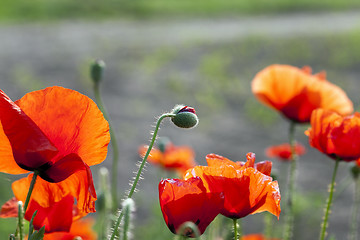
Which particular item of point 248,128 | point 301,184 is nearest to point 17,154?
point 301,184

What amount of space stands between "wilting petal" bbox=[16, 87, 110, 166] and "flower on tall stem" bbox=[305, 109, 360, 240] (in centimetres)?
35

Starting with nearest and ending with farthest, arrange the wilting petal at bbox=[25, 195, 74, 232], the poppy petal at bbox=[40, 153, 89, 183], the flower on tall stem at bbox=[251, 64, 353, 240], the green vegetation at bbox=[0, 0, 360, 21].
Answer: the poppy petal at bbox=[40, 153, 89, 183]
the wilting petal at bbox=[25, 195, 74, 232]
the flower on tall stem at bbox=[251, 64, 353, 240]
the green vegetation at bbox=[0, 0, 360, 21]

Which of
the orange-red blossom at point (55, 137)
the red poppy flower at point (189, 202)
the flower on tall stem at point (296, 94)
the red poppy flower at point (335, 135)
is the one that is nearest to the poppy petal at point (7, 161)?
the orange-red blossom at point (55, 137)

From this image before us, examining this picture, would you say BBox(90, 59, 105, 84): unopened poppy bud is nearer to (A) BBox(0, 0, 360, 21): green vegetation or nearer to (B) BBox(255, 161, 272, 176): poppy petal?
(B) BBox(255, 161, 272, 176): poppy petal

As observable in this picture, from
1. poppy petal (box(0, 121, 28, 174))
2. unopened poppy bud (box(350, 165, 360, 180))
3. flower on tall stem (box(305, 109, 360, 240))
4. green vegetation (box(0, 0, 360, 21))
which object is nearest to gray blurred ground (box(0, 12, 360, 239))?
green vegetation (box(0, 0, 360, 21))

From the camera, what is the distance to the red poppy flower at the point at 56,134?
1.90 feet

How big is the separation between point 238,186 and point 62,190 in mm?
205

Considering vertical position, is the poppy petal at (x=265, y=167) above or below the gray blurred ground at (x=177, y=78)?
below

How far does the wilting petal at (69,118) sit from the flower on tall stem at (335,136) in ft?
1.14

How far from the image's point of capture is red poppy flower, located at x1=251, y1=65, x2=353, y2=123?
1165mm

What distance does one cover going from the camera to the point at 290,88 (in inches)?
47.6

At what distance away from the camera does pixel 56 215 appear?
682mm

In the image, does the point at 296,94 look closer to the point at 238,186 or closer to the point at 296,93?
the point at 296,93

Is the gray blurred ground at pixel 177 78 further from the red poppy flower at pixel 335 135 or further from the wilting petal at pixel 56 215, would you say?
the wilting petal at pixel 56 215
